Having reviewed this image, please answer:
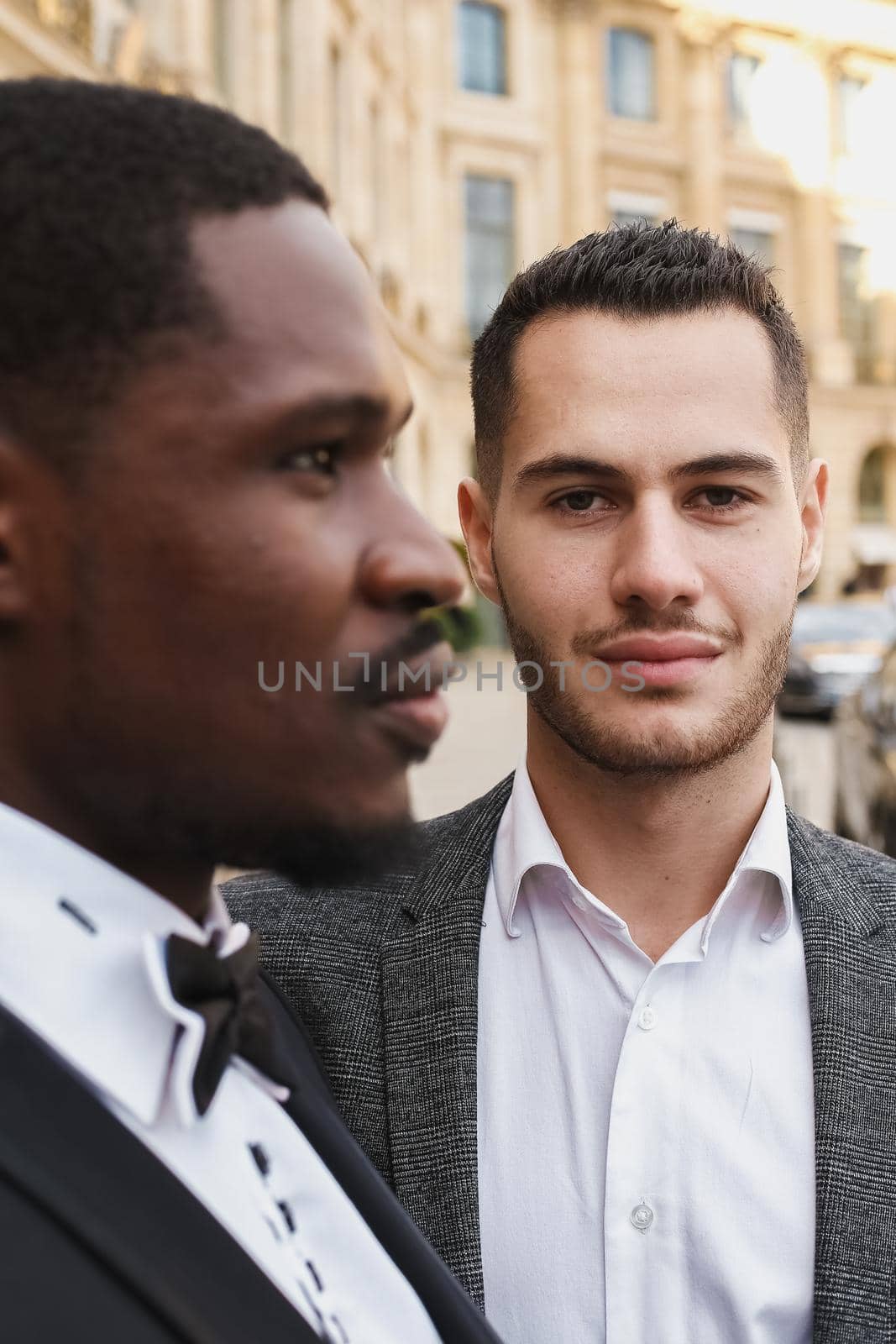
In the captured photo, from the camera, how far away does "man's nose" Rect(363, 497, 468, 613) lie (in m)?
0.91

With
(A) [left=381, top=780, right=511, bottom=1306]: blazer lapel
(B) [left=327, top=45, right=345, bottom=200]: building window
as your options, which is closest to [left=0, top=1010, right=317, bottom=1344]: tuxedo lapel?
(A) [left=381, top=780, right=511, bottom=1306]: blazer lapel

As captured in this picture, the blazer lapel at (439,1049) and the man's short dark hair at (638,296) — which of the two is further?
the man's short dark hair at (638,296)

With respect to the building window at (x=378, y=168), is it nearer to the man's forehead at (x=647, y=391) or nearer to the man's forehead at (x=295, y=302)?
the man's forehead at (x=647, y=391)

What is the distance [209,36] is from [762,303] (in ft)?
50.7

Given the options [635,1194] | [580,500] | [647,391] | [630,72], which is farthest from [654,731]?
[630,72]

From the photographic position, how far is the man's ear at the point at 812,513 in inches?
78.1

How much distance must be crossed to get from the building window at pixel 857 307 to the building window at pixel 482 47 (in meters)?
10.2

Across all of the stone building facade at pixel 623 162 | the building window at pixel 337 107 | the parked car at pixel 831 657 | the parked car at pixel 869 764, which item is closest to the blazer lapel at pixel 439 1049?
the parked car at pixel 869 764

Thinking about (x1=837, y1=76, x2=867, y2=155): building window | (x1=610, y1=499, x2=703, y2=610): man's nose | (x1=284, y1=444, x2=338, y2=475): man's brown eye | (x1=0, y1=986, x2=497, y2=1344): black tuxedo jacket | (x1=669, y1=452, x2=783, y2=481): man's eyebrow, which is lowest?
(x1=0, y1=986, x2=497, y2=1344): black tuxedo jacket

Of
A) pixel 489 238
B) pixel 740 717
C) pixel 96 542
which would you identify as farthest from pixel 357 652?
pixel 489 238

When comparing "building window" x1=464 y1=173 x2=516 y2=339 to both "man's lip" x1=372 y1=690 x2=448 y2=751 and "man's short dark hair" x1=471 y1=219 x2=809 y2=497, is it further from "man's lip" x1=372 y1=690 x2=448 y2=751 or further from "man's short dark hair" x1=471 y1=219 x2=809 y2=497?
"man's lip" x1=372 y1=690 x2=448 y2=751

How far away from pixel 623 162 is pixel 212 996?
107ft

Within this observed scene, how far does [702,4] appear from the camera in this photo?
31.3 m

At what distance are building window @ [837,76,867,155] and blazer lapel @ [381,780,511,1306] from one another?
35.4 meters
